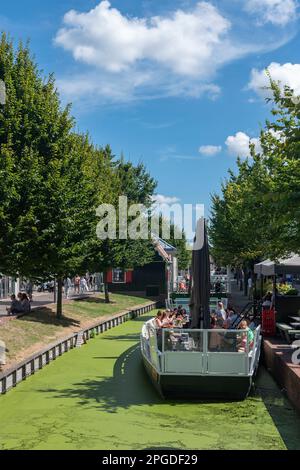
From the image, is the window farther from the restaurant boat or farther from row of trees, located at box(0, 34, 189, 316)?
the restaurant boat

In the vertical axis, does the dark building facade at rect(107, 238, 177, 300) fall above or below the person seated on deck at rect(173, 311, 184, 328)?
above

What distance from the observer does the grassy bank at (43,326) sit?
1633 cm

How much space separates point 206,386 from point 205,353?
701 millimetres

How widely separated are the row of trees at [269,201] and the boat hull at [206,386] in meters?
3.43

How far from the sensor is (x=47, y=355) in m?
16.7

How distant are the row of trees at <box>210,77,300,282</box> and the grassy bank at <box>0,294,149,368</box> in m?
7.74

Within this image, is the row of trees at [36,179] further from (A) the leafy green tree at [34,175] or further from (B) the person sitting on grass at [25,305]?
(B) the person sitting on grass at [25,305]

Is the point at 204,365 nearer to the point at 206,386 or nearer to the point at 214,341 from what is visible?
the point at 206,386

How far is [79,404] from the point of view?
11.8 meters

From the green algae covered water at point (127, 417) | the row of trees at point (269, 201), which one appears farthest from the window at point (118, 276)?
the green algae covered water at point (127, 417)

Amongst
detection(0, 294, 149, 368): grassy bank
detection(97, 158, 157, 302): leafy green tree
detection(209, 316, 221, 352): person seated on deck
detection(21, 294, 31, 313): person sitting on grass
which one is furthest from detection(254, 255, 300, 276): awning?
detection(97, 158, 157, 302): leafy green tree

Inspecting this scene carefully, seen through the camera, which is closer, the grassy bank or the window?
the grassy bank

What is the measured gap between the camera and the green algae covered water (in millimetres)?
9211
